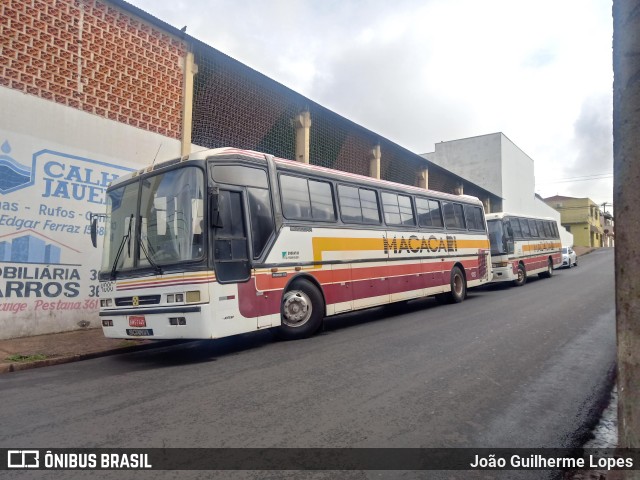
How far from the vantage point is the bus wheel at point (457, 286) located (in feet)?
44.8

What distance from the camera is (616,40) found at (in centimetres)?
262

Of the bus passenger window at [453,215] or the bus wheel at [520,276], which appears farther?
the bus wheel at [520,276]

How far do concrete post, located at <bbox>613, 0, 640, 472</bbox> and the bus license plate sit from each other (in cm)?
607

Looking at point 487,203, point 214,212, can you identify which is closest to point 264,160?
point 214,212

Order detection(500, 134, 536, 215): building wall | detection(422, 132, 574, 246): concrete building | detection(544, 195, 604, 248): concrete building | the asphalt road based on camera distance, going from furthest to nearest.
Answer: detection(544, 195, 604, 248): concrete building, detection(500, 134, 536, 215): building wall, detection(422, 132, 574, 246): concrete building, the asphalt road

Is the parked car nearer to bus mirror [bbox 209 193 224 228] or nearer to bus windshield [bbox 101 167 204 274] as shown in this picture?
bus mirror [bbox 209 193 224 228]

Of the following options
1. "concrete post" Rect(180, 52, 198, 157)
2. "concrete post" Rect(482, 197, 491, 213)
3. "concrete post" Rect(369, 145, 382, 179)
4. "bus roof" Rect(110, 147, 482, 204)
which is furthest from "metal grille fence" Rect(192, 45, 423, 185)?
"concrete post" Rect(482, 197, 491, 213)

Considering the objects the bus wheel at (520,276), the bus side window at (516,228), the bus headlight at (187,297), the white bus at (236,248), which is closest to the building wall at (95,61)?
the white bus at (236,248)

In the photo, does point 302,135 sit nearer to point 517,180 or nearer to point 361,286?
point 361,286

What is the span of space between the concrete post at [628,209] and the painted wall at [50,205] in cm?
990

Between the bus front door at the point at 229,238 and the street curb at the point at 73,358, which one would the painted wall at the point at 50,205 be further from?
the bus front door at the point at 229,238

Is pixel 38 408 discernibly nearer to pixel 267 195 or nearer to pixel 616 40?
pixel 267 195

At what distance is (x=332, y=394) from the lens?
15.8 ft

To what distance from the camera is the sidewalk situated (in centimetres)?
718
